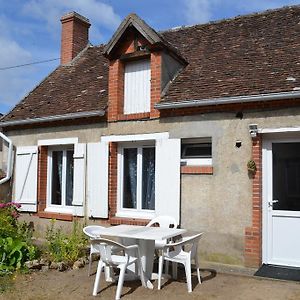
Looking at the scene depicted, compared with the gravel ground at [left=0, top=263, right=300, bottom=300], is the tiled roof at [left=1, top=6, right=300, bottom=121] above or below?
above

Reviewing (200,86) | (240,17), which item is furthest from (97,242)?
(240,17)

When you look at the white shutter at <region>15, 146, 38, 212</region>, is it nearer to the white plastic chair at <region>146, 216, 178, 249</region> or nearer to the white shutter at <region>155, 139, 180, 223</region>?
the white shutter at <region>155, 139, 180, 223</region>

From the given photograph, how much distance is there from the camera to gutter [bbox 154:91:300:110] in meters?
7.08

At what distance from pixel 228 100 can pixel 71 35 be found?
7.47m

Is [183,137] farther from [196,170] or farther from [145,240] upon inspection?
[145,240]

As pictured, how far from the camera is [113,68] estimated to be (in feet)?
30.7

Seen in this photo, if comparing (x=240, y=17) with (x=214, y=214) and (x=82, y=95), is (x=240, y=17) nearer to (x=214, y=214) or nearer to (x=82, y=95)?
(x=82, y=95)

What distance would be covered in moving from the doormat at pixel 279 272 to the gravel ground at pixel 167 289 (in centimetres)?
15

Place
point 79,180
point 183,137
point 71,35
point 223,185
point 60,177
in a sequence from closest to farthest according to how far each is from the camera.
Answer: point 223,185 → point 183,137 → point 79,180 → point 60,177 → point 71,35

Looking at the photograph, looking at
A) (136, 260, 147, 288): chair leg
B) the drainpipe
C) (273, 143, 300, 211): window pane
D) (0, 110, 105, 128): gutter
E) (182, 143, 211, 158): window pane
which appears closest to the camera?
(136, 260, 147, 288): chair leg

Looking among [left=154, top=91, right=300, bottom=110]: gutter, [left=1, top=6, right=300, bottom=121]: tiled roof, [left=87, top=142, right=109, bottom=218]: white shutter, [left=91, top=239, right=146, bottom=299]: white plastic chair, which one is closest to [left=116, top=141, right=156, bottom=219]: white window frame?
[left=87, top=142, right=109, bottom=218]: white shutter

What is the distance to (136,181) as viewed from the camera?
9062 millimetres

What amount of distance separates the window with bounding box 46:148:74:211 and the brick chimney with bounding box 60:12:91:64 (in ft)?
13.4

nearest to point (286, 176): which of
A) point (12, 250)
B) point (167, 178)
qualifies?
point (167, 178)
